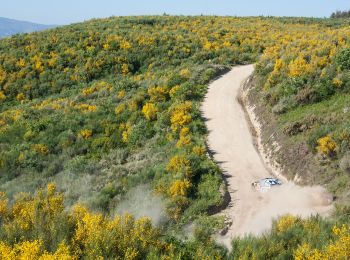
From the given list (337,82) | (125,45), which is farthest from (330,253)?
(125,45)

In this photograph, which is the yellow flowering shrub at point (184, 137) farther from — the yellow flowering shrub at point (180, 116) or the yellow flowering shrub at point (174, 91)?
the yellow flowering shrub at point (174, 91)

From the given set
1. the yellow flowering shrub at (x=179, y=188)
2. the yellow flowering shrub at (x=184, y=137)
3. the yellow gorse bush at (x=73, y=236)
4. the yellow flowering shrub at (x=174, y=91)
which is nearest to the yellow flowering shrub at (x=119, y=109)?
the yellow flowering shrub at (x=174, y=91)

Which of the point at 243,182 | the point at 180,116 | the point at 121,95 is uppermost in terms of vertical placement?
the point at 180,116

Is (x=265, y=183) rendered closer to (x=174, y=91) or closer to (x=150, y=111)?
(x=150, y=111)

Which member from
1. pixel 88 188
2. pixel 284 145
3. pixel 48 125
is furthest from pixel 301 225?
pixel 48 125

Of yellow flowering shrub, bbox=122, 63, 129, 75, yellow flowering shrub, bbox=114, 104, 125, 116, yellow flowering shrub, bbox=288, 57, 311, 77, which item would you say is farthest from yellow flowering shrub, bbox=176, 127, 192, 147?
yellow flowering shrub, bbox=122, 63, 129, 75

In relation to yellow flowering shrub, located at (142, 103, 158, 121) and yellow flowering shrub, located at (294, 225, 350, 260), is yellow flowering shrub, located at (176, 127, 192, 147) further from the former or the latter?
yellow flowering shrub, located at (294, 225, 350, 260)
